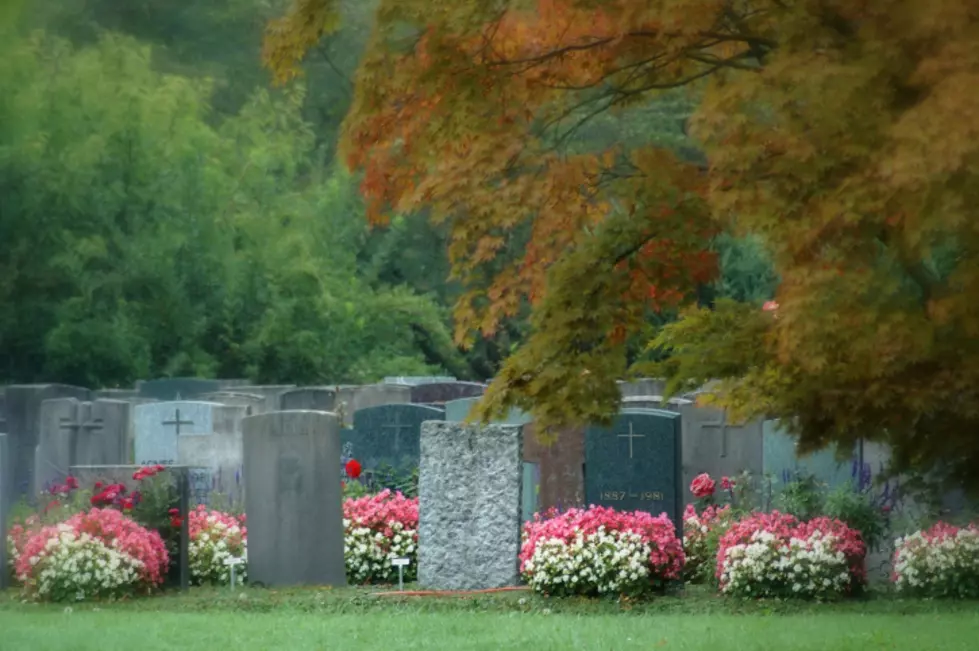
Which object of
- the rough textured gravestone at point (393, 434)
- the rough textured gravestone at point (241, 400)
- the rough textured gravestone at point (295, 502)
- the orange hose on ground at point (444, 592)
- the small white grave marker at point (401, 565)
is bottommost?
the orange hose on ground at point (444, 592)

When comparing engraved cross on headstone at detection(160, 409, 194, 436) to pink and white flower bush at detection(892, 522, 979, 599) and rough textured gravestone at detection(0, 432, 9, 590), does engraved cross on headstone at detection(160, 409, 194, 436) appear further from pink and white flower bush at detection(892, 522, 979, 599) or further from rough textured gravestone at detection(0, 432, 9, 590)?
pink and white flower bush at detection(892, 522, 979, 599)

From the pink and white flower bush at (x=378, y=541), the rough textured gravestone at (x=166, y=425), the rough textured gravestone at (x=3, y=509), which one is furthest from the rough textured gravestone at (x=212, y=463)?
the rough textured gravestone at (x=3, y=509)

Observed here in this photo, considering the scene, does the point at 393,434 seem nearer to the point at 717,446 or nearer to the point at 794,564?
the point at 717,446

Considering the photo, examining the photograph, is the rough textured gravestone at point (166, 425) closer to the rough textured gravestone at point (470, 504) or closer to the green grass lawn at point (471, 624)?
the green grass lawn at point (471, 624)

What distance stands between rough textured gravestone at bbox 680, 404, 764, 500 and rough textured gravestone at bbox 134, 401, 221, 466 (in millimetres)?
5850

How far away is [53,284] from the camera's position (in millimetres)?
28953

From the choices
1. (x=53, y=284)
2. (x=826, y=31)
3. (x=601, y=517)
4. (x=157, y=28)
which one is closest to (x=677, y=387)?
(x=826, y=31)

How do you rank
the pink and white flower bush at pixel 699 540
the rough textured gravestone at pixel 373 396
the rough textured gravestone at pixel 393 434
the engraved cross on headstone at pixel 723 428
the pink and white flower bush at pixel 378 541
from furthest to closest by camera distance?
the rough textured gravestone at pixel 373 396
the engraved cross on headstone at pixel 723 428
the rough textured gravestone at pixel 393 434
the pink and white flower bush at pixel 378 541
the pink and white flower bush at pixel 699 540

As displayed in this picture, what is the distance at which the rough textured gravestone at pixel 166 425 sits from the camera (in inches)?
774

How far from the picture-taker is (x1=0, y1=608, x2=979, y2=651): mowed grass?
10961 mm

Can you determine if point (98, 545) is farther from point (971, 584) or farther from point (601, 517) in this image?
point (971, 584)

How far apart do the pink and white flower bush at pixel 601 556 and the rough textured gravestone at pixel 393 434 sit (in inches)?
153

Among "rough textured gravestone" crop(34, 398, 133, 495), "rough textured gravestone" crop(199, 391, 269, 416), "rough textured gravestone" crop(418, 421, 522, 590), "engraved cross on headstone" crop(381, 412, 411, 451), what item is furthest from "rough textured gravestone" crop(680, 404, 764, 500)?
"rough textured gravestone" crop(34, 398, 133, 495)

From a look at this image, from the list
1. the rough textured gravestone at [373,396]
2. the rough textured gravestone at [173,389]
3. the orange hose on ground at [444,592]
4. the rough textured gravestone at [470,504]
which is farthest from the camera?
the rough textured gravestone at [173,389]
